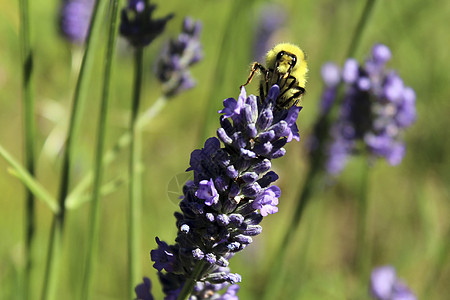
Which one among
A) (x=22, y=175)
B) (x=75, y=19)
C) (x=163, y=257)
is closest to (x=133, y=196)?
(x=22, y=175)

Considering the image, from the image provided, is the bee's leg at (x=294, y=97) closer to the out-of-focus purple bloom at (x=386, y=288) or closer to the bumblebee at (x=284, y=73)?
the bumblebee at (x=284, y=73)

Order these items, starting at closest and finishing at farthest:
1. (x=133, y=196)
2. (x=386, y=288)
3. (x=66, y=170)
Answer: (x=66, y=170) < (x=133, y=196) < (x=386, y=288)

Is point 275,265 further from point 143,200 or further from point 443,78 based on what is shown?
point 443,78

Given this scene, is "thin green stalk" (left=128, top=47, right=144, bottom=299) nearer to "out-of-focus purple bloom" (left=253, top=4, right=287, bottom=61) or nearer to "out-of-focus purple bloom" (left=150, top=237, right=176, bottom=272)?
"out-of-focus purple bloom" (left=150, top=237, right=176, bottom=272)

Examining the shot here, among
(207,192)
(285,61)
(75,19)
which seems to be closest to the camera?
(207,192)

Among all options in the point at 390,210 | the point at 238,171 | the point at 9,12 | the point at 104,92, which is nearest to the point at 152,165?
the point at 390,210

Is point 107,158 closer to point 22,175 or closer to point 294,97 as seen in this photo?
point 22,175

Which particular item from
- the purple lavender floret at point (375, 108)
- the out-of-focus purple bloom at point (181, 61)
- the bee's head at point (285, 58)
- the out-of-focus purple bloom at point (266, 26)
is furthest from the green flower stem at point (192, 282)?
the out-of-focus purple bloom at point (266, 26)
